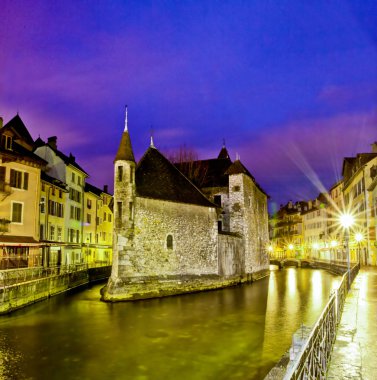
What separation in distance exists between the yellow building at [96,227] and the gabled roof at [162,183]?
12740 millimetres

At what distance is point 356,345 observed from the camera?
22.9ft

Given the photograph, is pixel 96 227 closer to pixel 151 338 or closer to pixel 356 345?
pixel 151 338

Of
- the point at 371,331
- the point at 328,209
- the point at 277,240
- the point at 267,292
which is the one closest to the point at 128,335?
the point at 371,331

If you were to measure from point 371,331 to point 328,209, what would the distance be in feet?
177

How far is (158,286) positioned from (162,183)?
21.9 feet

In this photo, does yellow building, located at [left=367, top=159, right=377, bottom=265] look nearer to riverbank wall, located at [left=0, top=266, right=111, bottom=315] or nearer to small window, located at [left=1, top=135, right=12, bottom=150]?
riverbank wall, located at [left=0, top=266, right=111, bottom=315]

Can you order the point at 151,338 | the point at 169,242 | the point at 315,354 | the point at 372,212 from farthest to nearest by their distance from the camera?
the point at 372,212 < the point at 169,242 < the point at 151,338 < the point at 315,354

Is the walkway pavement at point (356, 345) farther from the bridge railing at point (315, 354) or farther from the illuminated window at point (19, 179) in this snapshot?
the illuminated window at point (19, 179)

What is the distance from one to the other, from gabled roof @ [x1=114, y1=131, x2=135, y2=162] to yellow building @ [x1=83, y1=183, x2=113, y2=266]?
48.2 ft

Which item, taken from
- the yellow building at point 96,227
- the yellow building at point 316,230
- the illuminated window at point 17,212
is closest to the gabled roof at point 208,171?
the yellow building at point 96,227

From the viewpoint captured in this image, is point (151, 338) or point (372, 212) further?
point (372, 212)

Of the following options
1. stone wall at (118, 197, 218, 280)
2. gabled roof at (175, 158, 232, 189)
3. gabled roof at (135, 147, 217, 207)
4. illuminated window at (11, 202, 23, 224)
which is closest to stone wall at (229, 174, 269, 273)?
gabled roof at (175, 158, 232, 189)

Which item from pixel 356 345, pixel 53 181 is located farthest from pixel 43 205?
pixel 356 345

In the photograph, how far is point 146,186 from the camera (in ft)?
80.1
